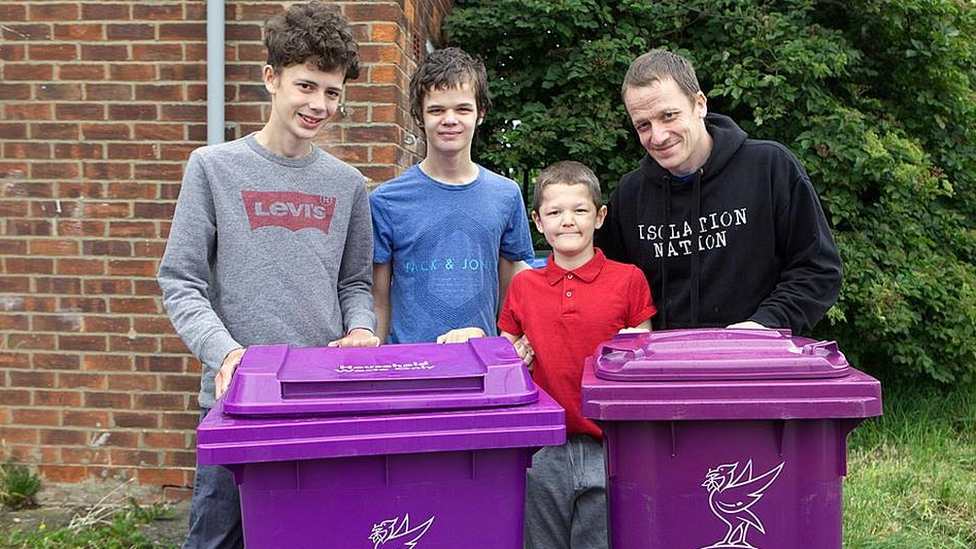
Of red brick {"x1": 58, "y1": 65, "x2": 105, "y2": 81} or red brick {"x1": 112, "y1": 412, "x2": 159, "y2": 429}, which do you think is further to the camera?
red brick {"x1": 112, "y1": 412, "x2": 159, "y2": 429}

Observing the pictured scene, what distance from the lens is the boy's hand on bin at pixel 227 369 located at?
2.03m

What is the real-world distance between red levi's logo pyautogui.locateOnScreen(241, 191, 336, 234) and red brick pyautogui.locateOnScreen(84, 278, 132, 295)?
1729mm

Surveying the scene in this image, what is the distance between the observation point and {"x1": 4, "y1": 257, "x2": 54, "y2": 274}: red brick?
12.4 feet

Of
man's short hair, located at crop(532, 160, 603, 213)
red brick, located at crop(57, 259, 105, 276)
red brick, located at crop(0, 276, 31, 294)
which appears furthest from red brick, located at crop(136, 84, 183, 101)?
man's short hair, located at crop(532, 160, 603, 213)

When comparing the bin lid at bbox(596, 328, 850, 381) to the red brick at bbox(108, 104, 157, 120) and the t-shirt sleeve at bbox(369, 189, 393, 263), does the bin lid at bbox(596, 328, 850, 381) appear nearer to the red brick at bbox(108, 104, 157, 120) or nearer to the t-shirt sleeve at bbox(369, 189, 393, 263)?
the t-shirt sleeve at bbox(369, 189, 393, 263)

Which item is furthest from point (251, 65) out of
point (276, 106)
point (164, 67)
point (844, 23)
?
point (844, 23)

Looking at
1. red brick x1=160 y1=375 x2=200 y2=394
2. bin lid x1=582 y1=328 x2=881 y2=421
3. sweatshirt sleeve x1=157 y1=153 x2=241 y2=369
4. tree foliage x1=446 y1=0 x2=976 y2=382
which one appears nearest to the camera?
bin lid x1=582 y1=328 x2=881 y2=421

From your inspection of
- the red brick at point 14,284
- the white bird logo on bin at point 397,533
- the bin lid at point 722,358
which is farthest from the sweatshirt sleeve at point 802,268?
the red brick at point 14,284

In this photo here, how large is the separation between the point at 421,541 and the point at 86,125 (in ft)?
9.22

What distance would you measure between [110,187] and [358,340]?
198cm

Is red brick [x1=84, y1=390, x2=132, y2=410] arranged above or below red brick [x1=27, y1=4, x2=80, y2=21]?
below

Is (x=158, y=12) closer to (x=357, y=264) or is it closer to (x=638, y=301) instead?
(x=357, y=264)

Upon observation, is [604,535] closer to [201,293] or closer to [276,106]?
[201,293]

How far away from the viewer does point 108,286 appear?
3.78 meters
